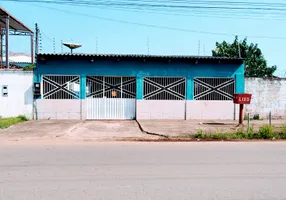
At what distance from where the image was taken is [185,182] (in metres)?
5.14

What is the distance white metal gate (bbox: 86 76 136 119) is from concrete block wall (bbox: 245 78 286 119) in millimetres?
6872

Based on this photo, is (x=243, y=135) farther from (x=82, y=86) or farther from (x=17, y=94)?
(x=17, y=94)

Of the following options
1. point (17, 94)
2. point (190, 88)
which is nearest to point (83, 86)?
point (17, 94)

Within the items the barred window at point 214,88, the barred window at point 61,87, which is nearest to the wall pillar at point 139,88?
the barred window at point 214,88

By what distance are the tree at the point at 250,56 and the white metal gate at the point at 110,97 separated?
49.2 feet

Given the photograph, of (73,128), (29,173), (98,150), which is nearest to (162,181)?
(29,173)

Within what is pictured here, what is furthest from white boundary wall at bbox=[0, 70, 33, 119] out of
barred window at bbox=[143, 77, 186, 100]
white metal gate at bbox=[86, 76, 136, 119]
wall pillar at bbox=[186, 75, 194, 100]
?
wall pillar at bbox=[186, 75, 194, 100]

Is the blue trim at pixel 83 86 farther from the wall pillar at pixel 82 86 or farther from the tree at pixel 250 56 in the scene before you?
the tree at pixel 250 56

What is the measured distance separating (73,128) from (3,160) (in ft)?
19.3

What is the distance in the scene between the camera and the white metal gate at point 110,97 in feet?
53.7

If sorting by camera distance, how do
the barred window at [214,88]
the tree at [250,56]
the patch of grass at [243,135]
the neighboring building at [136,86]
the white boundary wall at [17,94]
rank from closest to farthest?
the patch of grass at [243,135] < the white boundary wall at [17,94] < the neighboring building at [136,86] < the barred window at [214,88] < the tree at [250,56]

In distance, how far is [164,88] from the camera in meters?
16.6

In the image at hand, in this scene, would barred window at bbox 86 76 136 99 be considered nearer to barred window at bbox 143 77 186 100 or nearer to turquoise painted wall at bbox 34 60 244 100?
turquoise painted wall at bbox 34 60 244 100

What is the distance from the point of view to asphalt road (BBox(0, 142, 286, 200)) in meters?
4.57
